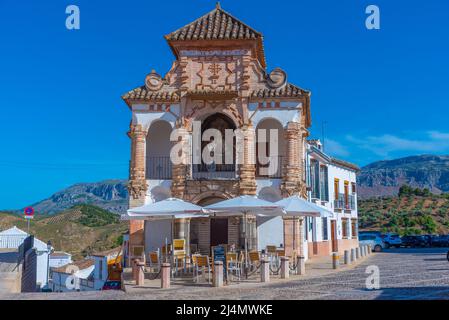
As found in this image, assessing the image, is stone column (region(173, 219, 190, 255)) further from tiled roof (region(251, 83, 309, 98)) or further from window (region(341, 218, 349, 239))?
window (region(341, 218, 349, 239))

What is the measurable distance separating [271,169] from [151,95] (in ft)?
21.7

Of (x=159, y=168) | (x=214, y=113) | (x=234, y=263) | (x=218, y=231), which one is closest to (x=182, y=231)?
(x=218, y=231)

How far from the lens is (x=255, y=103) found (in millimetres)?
25234

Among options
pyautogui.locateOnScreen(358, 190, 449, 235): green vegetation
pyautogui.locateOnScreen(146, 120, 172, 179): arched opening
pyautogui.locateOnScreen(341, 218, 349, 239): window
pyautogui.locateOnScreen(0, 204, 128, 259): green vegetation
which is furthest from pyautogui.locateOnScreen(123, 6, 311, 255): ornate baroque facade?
pyautogui.locateOnScreen(0, 204, 128, 259): green vegetation

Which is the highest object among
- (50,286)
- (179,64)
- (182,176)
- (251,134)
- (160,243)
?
(179,64)

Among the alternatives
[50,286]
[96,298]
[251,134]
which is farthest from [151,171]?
[50,286]

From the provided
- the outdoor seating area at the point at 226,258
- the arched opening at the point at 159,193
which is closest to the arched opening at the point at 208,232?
the arched opening at the point at 159,193

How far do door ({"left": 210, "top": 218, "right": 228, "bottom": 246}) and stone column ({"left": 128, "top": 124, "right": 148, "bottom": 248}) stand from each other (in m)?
3.31

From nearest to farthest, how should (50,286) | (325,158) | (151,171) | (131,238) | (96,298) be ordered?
Answer: (96,298)
(131,238)
(151,171)
(325,158)
(50,286)

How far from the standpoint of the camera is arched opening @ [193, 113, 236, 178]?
25.8m

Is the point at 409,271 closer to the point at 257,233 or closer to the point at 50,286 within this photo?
the point at 257,233

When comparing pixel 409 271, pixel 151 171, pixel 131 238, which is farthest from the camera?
pixel 151 171

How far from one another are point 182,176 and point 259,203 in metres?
7.10

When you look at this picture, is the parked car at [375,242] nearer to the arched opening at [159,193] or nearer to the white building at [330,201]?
the white building at [330,201]
